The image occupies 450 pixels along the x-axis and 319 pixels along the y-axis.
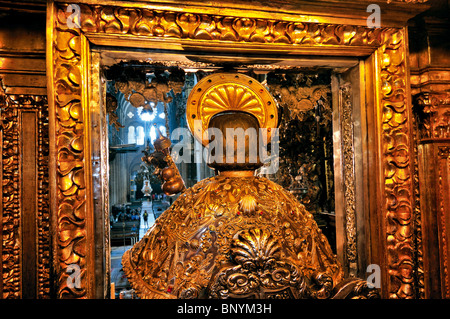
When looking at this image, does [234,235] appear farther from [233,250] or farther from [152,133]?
[152,133]

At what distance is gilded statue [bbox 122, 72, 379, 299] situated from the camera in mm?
1116

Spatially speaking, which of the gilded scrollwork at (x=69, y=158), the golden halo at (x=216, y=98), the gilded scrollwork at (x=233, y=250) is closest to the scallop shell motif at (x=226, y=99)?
the golden halo at (x=216, y=98)

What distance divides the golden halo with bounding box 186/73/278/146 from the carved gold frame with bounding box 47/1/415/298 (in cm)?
20

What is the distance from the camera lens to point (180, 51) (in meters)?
1.23

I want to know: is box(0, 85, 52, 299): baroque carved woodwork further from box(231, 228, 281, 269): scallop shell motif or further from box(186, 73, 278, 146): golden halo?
box(231, 228, 281, 269): scallop shell motif

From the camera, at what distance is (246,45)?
1246mm

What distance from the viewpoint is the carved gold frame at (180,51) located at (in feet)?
3.63

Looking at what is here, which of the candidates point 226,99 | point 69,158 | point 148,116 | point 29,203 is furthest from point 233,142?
point 29,203

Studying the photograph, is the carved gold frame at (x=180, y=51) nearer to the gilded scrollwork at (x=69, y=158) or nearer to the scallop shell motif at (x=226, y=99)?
the gilded scrollwork at (x=69, y=158)

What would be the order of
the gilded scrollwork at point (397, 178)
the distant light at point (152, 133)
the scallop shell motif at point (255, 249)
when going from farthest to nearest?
the distant light at point (152, 133) → the gilded scrollwork at point (397, 178) → the scallop shell motif at point (255, 249)

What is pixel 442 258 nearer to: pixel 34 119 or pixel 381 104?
pixel 381 104

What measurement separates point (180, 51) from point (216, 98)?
29 centimetres

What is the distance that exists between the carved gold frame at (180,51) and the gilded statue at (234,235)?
0.22 meters
